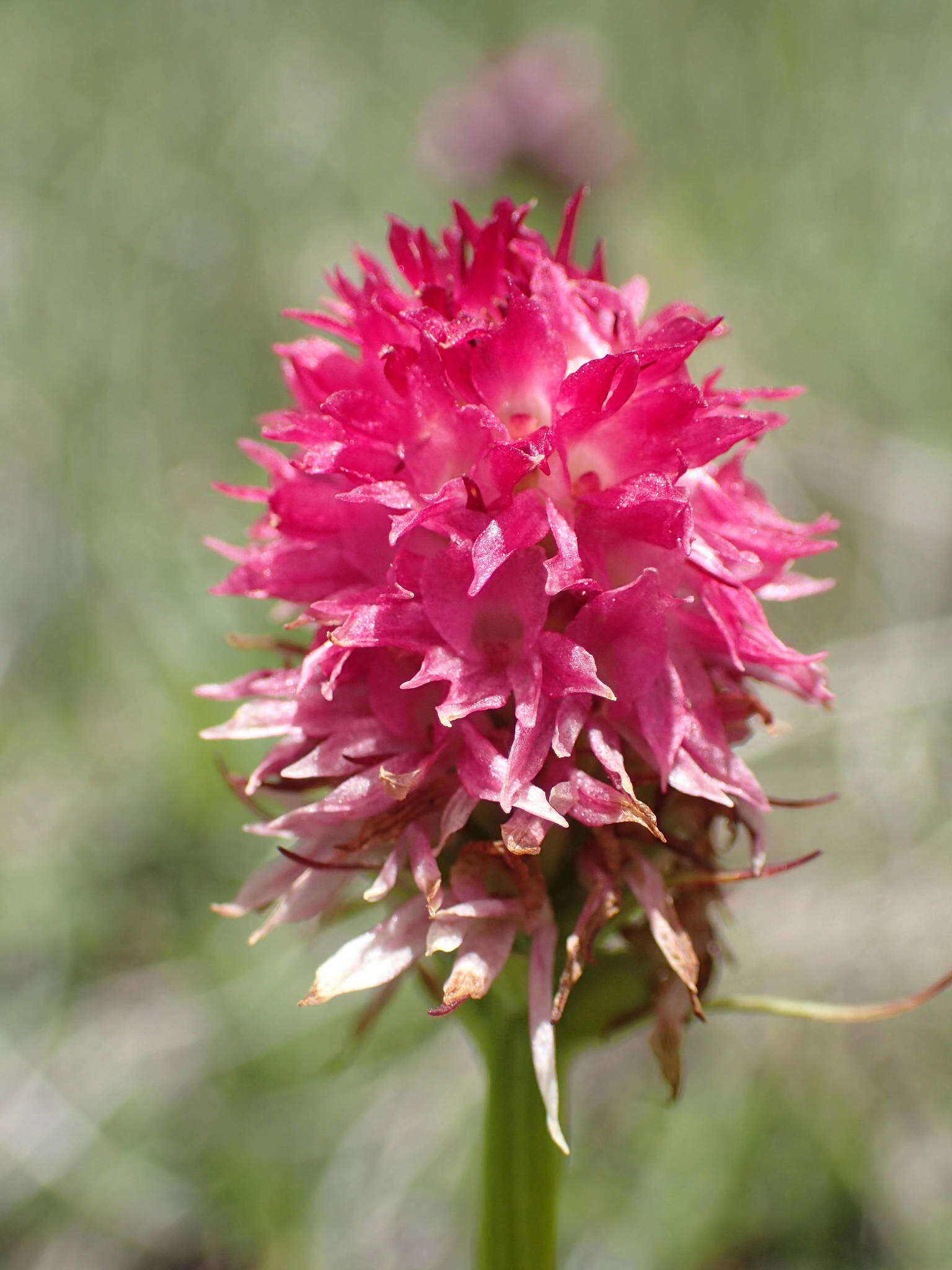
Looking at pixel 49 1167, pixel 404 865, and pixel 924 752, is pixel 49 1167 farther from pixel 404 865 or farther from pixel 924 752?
pixel 924 752

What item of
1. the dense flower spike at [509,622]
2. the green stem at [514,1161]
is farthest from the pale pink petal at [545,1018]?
the green stem at [514,1161]

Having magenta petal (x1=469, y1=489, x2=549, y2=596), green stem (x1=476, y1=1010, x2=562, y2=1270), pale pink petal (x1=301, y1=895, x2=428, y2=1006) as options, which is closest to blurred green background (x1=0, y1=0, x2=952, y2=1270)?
green stem (x1=476, y1=1010, x2=562, y2=1270)

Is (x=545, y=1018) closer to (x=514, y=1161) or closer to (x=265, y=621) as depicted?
(x=514, y=1161)

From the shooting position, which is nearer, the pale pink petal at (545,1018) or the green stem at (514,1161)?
the pale pink petal at (545,1018)

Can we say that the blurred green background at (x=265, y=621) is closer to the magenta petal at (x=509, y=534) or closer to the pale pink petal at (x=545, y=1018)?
the pale pink petal at (x=545, y=1018)

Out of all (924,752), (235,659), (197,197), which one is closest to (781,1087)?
(924,752)

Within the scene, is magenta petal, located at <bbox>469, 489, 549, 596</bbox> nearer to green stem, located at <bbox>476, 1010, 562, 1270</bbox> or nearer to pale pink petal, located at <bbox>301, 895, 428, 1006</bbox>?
pale pink petal, located at <bbox>301, 895, 428, 1006</bbox>
